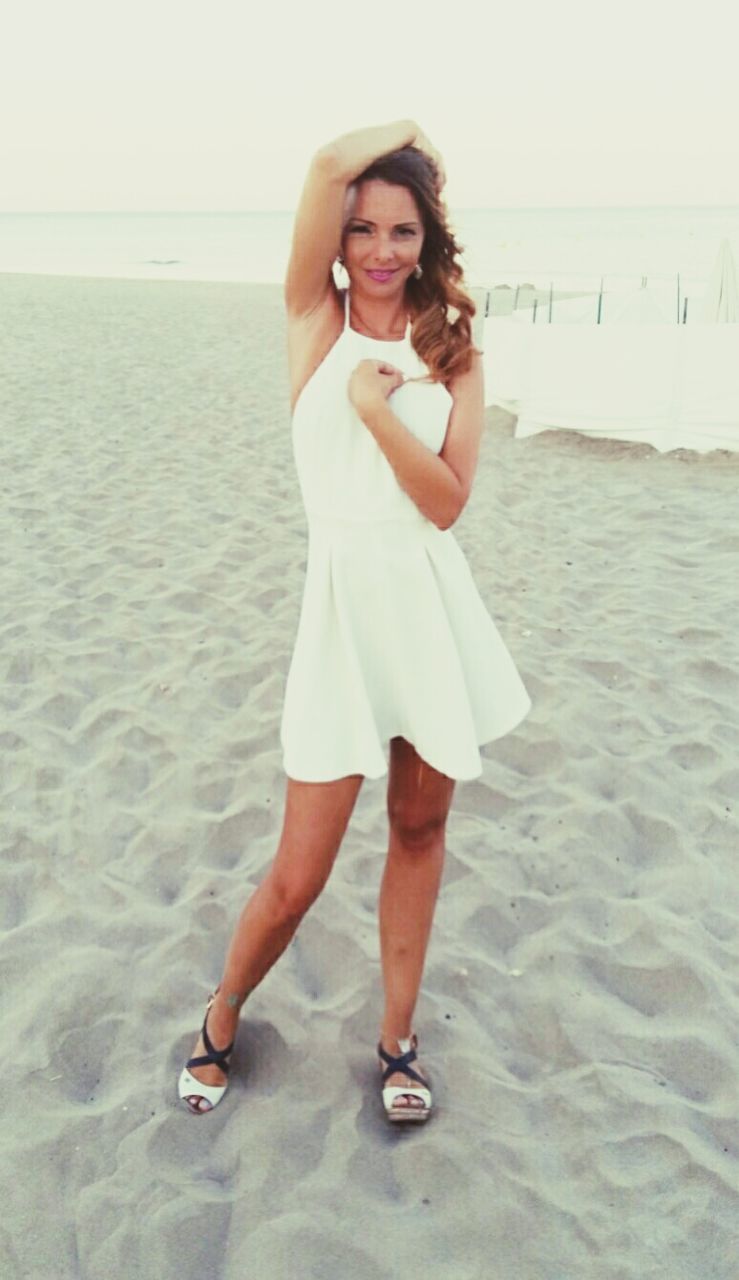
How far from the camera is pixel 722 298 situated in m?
8.30

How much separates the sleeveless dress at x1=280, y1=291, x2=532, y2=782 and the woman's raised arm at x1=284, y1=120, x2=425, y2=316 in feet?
0.46

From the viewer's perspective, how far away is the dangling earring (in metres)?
1.71

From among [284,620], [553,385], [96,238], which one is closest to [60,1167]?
[284,620]

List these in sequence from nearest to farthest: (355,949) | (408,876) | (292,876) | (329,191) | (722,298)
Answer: (329,191) → (292,876) → (408,876) → (355,949) → (722,298)

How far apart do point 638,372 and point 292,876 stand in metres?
6.81

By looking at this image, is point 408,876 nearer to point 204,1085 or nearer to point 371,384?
point 204,1085

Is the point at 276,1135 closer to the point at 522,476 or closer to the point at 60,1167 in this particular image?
the point at 60,1167

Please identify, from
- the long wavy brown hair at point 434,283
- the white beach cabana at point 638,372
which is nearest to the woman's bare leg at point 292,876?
the long wavy brown hair at point 434,283

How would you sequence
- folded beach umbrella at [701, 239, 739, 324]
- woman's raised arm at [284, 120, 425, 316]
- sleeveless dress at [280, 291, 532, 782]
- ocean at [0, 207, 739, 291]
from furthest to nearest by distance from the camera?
ocean at [0, 207, 739, 291], folded beach umbrella at [701, 239, 739, 324], sleeveless dress at [280, 291, 532, 782], woman's raised arm at [284, 120, 425, 316]

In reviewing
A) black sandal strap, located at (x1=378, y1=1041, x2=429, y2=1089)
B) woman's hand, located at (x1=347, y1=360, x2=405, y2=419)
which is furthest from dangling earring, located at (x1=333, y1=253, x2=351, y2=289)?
black sandal strap, located at (x1=378, y1=1041, x2=429, y2=1089)

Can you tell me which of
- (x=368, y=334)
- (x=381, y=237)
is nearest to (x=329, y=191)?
(x=381, y=237)

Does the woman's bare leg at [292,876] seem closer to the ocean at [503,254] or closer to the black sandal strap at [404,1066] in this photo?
the black sandal strap at [404,1066]

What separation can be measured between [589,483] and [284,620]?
11.0 feet

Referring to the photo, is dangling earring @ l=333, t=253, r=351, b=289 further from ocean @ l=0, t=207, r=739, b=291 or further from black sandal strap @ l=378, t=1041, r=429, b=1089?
ocean @ l=0, t=207, r=739, b=291
